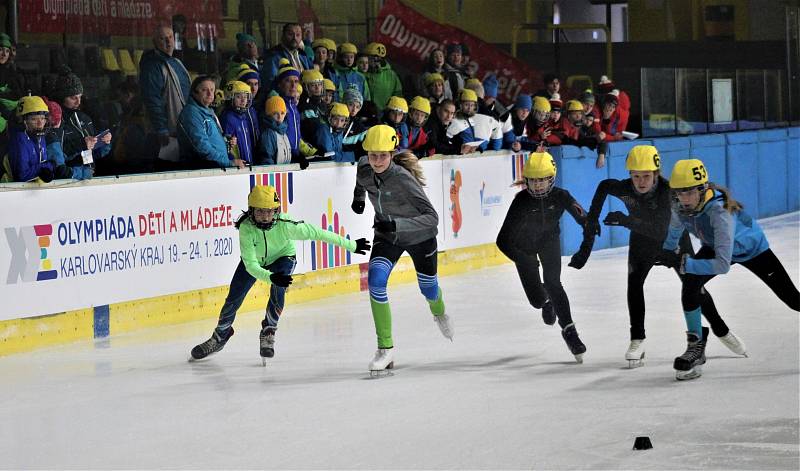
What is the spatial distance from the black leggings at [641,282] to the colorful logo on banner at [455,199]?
232 inches

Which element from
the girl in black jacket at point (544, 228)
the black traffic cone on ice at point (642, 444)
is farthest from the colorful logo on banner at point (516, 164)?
the black traffic cone on ice at point (642, 444)

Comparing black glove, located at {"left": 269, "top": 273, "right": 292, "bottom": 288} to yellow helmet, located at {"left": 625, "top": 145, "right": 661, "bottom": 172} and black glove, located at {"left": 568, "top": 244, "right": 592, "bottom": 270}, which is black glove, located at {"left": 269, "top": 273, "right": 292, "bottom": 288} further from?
yellow helmet, located at {"left": 625, "top": 145, "right": 661, "bottom": 172}


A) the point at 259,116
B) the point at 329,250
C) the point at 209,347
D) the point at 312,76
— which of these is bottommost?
the point at 209,347

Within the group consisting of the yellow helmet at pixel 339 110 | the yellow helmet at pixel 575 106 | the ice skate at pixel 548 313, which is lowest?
the ice skate at pixel 548 313

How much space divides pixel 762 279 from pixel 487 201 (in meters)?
7.03

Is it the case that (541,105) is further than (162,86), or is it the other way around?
(541,105)

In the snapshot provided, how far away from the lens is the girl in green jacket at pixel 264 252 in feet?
32.3

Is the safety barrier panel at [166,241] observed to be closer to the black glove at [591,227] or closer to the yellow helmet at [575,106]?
the yellow helmet at [575,106]

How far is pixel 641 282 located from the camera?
956cm

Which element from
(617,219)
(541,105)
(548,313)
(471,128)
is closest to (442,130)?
(471,128)

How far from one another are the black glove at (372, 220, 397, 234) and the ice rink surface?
935 mm

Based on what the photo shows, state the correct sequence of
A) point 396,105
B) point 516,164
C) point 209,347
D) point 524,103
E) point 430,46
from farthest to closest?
point 430,46
point 524,103
point 516,164
point 396,105
point 209,347

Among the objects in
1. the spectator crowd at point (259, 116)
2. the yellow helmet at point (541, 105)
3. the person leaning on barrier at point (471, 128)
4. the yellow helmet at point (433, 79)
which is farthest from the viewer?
the yellow helmet at point (541, 105)

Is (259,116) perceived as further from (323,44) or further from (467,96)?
(467,96)
